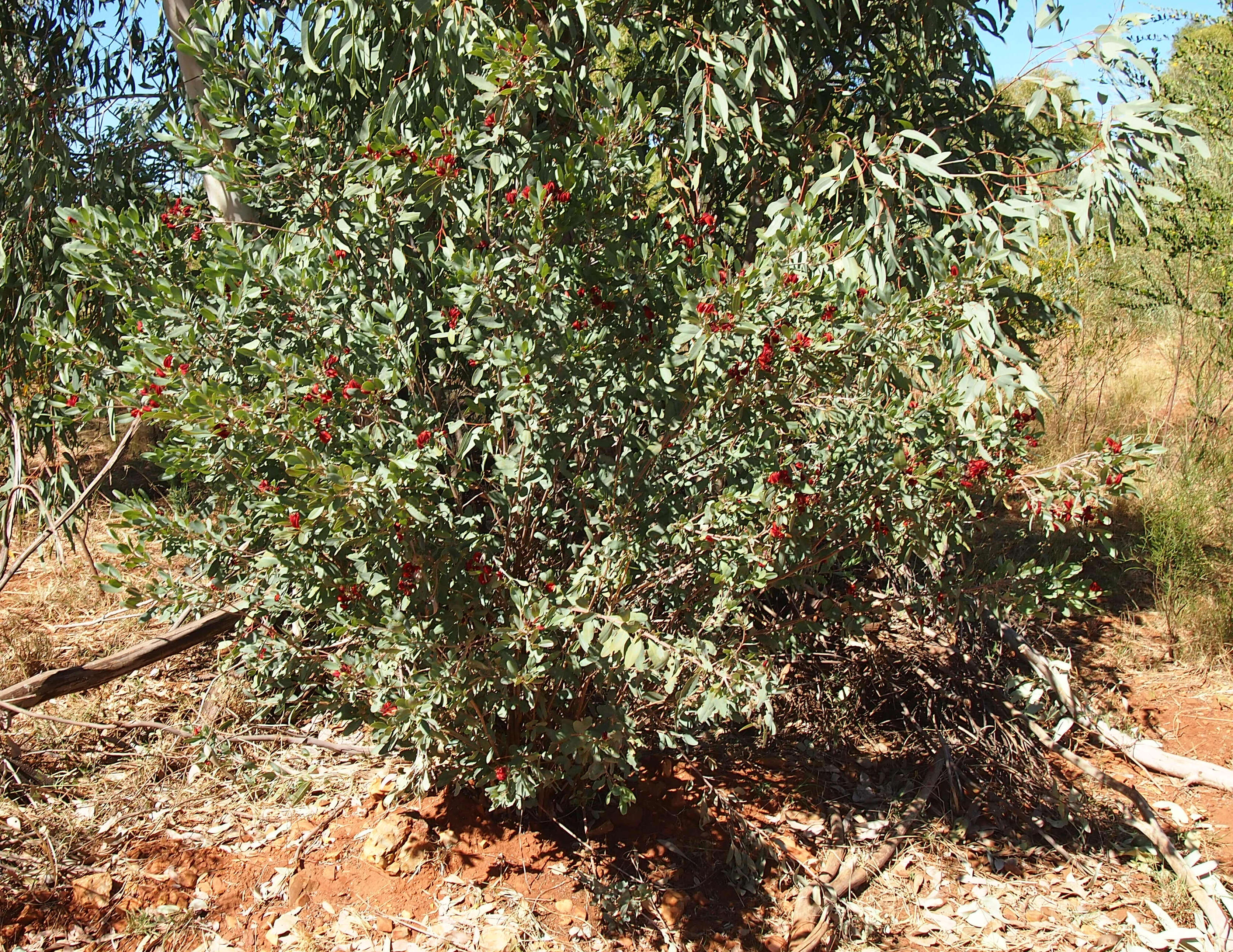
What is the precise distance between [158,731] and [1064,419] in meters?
5.73

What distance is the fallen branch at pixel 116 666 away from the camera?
10.8 feet

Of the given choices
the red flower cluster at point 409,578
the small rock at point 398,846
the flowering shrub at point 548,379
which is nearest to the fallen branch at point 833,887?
the flowering shrub at point 548,379

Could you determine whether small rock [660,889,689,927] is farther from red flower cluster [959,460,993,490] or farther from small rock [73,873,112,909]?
small rock [73,873,112,909]

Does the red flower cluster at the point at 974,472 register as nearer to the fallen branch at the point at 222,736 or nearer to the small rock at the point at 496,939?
the small rock at the point at 496,939

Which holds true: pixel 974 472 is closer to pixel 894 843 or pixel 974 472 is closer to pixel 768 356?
pixel 768 356

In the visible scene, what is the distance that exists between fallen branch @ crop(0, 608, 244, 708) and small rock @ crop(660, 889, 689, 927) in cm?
166

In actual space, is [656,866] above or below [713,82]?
below

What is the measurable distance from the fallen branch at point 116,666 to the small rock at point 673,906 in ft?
5.45

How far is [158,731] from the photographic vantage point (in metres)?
3.89

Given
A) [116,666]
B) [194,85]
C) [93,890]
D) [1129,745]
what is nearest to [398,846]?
[93,890]

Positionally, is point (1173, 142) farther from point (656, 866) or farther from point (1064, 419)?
point (1064, 419)

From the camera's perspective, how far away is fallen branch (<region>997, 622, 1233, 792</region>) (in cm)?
372

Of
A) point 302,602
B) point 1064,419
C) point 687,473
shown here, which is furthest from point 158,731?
point 1064,419

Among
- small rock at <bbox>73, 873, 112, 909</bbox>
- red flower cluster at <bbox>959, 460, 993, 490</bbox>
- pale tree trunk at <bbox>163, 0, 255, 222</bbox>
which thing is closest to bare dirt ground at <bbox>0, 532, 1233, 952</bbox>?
small rock at <bbox>73, 873, 112, 909</bbox>
